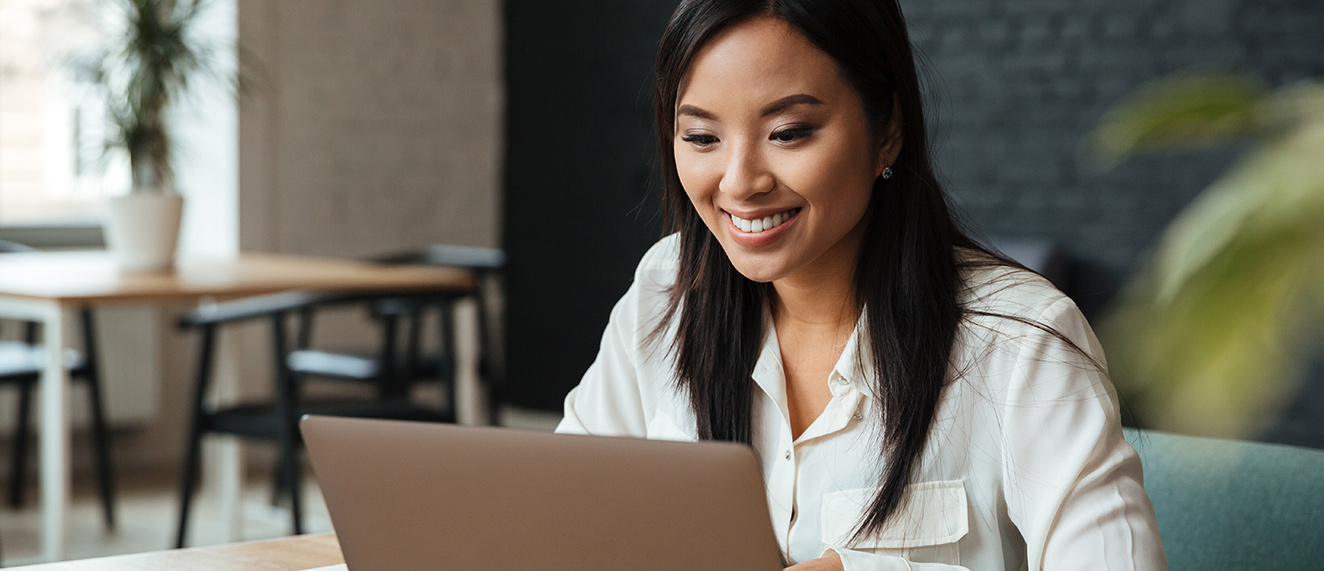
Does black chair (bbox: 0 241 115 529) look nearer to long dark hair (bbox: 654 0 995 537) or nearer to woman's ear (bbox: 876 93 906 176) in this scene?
long dark hair (bbox: 654 0 995 537)

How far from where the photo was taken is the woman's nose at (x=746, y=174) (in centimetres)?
122

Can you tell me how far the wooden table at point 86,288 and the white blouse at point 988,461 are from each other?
222cm

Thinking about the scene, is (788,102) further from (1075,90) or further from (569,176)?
(569,176)

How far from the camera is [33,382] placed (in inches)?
143

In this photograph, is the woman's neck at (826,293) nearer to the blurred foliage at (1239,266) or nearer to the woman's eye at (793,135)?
the woman's eye at (793,135)

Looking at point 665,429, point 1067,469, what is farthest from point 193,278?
point 1067,469

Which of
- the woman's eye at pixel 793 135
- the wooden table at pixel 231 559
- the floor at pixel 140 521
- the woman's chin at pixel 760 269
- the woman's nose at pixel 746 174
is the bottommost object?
the floor at pixel 140 521

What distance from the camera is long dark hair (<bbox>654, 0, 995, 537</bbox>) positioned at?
121 centimetres

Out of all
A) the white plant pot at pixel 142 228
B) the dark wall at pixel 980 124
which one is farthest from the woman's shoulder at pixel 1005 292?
the white plant pot at pixel 142 228

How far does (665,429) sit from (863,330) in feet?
0.82

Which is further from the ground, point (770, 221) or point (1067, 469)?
point (770, 221)

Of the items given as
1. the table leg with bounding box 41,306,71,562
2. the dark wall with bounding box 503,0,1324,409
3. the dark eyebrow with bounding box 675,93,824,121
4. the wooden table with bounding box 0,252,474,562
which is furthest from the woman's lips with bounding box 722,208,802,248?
the table leg with bounding box 41,306,71,562

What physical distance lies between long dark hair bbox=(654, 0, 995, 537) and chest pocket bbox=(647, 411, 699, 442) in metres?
0.03

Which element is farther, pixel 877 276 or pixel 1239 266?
pixel 877 276
